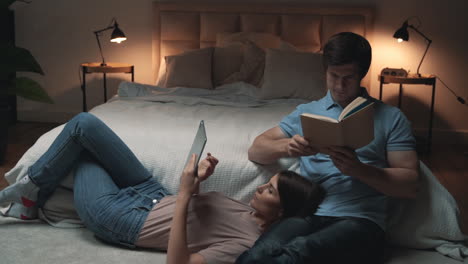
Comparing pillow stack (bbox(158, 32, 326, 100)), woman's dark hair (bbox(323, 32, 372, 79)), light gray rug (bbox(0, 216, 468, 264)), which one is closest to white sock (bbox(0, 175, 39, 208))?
Result: light gray rug (bbox(0, 216, 468, 264))

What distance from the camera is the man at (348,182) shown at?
1.78 meters

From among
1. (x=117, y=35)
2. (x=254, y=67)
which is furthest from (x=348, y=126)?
(x=117, y=35)

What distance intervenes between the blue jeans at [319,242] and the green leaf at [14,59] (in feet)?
5.88

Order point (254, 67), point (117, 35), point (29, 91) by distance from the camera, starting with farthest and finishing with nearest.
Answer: point (117, 35), point (254, 67), point (29, 91)

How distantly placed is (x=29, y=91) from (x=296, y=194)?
5.30 feet

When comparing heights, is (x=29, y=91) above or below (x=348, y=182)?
above

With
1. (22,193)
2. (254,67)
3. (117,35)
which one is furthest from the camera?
(117,35)

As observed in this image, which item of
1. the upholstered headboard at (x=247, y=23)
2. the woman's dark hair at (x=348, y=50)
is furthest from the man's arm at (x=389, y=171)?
the upholstered headboard at (x=247, y=23)

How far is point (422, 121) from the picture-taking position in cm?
479

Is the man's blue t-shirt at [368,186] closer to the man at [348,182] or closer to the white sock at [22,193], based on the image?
the man at [348,182]

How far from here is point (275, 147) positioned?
214 cm

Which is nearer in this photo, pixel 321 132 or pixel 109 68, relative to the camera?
pixel 321 132

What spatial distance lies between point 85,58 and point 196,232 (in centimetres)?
344

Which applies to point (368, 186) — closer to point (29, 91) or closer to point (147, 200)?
point (147, 200)
